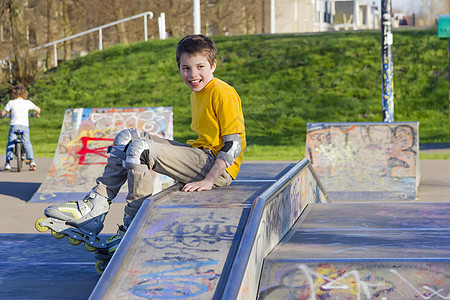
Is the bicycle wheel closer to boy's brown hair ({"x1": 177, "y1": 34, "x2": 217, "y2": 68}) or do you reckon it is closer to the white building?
boy's brown hair ({"x1": 177, "y1": 34, "x2": 217, "y2": 68})

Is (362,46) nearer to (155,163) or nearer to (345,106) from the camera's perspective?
(345,106)

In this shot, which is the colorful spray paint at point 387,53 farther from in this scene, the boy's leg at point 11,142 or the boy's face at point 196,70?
the boy's face at point 196,70

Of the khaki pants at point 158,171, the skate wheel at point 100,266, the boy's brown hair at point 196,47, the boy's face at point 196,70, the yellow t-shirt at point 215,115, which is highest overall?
the boy's brown hair at point 196,47

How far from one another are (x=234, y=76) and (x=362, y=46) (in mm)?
4968

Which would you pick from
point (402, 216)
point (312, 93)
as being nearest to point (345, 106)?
point (312, 93)

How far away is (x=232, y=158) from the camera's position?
505cm

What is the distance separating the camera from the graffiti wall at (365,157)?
10.6m

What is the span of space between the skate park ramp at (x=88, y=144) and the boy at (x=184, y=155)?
4830 mm

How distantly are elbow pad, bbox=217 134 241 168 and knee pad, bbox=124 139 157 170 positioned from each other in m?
0.47

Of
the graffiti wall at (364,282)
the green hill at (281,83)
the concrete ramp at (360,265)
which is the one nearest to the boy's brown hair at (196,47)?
the concrete ramp at (360,265)

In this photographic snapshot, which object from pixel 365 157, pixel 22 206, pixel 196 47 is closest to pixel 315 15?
pixel 365 157

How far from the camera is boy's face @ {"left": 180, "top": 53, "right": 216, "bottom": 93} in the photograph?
516cm

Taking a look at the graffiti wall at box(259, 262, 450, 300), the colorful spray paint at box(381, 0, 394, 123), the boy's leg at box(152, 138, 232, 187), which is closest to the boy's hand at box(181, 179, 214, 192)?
the boy's leg at box(152, 138, 232, 187)

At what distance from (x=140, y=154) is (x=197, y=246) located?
0.94 m
